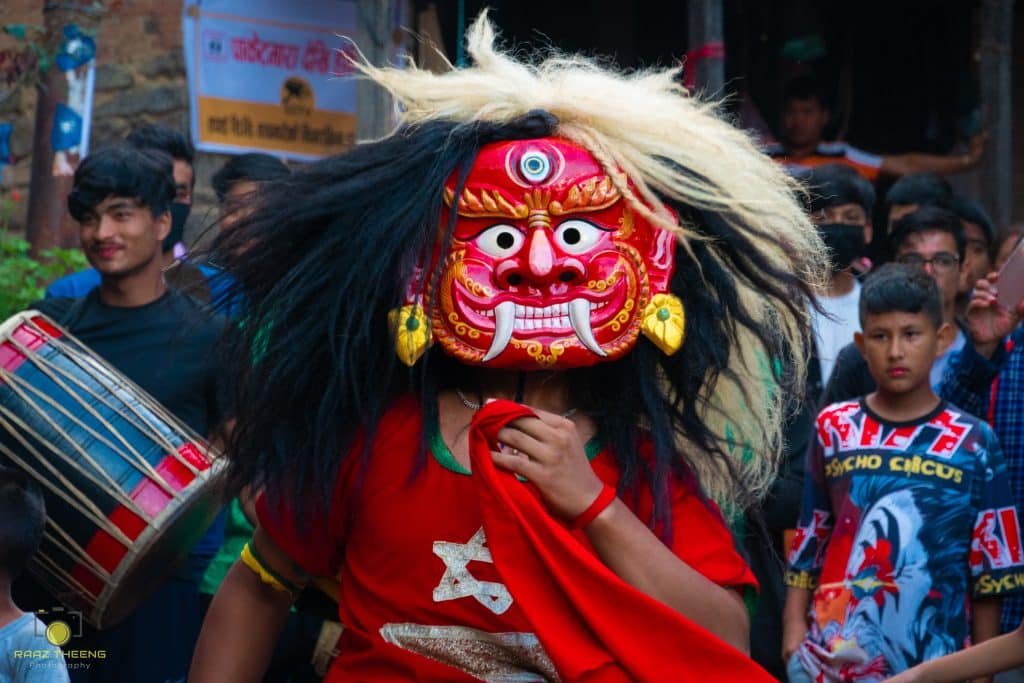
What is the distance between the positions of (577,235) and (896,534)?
170cm

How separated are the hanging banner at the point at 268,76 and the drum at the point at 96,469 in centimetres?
361

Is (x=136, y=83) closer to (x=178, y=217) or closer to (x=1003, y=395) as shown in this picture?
(x=178, y=217)

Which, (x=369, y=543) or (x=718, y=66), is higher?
(x=718, y=66)

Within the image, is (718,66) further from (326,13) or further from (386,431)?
(386,431)

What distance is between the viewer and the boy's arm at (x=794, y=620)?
410cm

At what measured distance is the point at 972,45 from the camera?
8805 millimetres

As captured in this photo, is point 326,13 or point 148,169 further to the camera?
point 326,13

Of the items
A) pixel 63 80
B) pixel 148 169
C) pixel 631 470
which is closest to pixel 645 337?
pixel 631 470

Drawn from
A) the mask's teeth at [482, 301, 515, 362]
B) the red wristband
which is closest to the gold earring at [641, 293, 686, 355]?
the mask's teeth at [482, 301, 515, 362]

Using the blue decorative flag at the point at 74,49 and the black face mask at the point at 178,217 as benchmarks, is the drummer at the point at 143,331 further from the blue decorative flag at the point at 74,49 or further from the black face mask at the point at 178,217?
the blue decorative flag at the point at 74,49

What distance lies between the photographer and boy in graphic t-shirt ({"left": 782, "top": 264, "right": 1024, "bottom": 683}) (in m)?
3.86

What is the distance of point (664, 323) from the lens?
2.61 metres

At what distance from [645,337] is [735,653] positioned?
24.4 inches

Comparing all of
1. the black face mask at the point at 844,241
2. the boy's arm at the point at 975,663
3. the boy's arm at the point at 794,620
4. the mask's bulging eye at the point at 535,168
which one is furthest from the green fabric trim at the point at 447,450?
the black face mask at the point at 844,241
